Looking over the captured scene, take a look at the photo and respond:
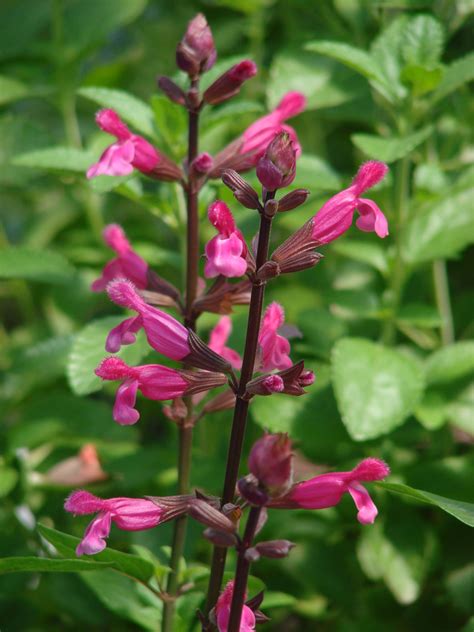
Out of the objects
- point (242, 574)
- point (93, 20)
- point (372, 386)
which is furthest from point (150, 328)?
point (93, 20)

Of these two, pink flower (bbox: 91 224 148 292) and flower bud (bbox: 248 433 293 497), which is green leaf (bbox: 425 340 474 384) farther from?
flower bud (bbox: 248 433 293 497)

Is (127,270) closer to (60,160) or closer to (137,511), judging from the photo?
(60,160)

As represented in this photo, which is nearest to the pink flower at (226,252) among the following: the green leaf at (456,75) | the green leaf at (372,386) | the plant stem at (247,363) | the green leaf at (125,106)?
the plant stem at (247,363)

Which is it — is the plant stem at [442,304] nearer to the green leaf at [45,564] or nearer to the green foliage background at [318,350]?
the green foliage background at [318,350]

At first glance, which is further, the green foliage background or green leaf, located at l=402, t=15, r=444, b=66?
green leaf, located at l=402, t=15, r=444, b=66

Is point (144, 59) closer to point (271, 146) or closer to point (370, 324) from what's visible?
point (370, 324)

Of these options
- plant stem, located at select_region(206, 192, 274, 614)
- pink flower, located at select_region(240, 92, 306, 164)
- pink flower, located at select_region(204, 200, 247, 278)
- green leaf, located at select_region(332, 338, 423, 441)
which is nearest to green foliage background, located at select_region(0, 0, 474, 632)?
green leaf, located at select_region(332, 338, 423, 441)

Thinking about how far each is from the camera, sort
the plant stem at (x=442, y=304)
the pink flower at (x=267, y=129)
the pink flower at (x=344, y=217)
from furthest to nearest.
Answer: the plant stem at (x=442, y=304) → the pink flower at (x=267, y=129) → the pink flower at (x=344, y=217)
